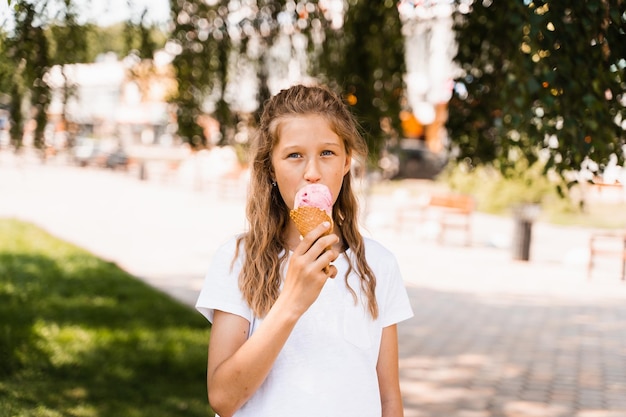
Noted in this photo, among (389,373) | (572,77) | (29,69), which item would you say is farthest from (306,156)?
(29,69)

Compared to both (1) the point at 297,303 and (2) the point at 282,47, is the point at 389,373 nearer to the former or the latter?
(1) the point at 297,303

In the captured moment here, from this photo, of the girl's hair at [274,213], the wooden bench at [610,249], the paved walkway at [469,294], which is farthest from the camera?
the wooden bench at [610,249]

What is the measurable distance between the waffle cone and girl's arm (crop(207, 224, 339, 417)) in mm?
51

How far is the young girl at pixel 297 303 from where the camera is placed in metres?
1.77

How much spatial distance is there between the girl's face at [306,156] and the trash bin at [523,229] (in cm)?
1274

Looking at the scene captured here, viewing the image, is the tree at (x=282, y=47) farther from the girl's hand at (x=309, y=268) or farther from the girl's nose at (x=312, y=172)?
the girl's hand at (x=309, y=268)

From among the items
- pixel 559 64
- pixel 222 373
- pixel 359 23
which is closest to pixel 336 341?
pixel 222 373

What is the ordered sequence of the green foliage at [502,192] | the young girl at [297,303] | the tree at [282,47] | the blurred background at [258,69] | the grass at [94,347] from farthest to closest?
the green foliage at [502,192] → the tree at [282,47] → the grass at [94,347] → the blurred background at [258,69] → the young girl at [297,303]

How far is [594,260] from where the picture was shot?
45.8 feet

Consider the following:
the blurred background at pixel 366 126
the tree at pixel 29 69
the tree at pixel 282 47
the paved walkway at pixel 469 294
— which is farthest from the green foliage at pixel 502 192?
the tree at pixel 29 69

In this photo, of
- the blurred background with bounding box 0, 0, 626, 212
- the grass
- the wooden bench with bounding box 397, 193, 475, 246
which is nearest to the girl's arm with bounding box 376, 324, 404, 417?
the blurred background with bounding box 0, 0, 626, 212

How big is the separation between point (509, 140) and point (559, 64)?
5.10 ft

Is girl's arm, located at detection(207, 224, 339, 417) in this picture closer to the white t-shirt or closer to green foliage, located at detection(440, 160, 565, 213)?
the white t-shirt

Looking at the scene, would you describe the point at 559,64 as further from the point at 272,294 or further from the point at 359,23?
the point at 359,23
